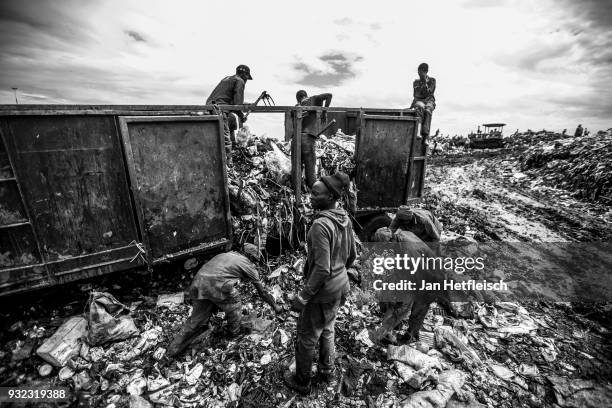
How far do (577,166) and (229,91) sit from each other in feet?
40.7

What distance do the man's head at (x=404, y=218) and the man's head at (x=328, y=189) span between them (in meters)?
1.54

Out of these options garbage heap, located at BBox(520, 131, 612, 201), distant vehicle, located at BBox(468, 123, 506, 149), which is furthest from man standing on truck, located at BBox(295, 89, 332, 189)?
distant vehicle, located at BBox(468, 123, 506, 149)

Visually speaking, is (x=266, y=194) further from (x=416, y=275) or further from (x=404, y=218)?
(x=416, y=275)

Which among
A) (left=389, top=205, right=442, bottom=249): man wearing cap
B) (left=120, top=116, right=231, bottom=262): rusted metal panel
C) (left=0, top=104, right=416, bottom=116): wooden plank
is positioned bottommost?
(left=389, top=205, right=442, bottom=249): man wearing cap

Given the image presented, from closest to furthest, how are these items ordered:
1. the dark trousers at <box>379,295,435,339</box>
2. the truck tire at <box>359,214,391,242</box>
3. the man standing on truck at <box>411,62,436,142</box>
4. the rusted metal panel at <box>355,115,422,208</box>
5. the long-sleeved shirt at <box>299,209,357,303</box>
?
1. the long-sleeved shirt at <box>299,209,357,303</box>
2. the dark trousers at <box>379,295,435,339</box>
3. the rusted metal panel at <box>355,115,422,208</box>
4. the truck tire at <box>359,214,391,242</box>
5. the man standing on truck at <box>411,62,436,142</box>

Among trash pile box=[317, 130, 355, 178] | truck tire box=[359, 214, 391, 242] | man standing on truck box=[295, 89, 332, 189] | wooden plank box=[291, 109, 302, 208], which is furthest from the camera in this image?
truck tire box=[359, 214, 391, 242]

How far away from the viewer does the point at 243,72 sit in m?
4.89

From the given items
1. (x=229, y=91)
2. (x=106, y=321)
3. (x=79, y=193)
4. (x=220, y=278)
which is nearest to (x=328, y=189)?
(x=220, y=278)

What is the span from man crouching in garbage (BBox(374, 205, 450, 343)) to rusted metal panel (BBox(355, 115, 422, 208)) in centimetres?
108

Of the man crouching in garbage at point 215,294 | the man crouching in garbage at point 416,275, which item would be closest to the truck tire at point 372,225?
the man crouching in garbage at point 416,275

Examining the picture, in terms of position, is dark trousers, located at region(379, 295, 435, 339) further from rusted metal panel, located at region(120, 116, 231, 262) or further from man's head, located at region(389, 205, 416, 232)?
rusted metal panel, located at region(120, 116, 231, 262)

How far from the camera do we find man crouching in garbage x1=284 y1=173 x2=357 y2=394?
2.19 m

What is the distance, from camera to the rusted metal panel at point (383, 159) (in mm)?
4477

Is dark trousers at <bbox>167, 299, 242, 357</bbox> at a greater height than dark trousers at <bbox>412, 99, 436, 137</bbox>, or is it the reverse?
dark trousers at <bbox>412, 99, 436, 137</bbox>
